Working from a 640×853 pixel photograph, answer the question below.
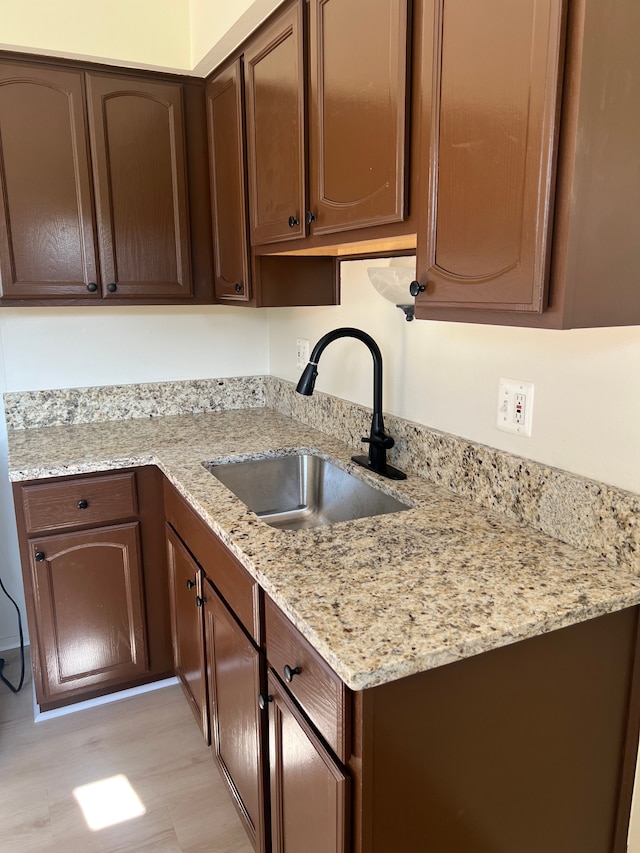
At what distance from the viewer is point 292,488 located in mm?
2062

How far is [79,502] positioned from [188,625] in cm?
52

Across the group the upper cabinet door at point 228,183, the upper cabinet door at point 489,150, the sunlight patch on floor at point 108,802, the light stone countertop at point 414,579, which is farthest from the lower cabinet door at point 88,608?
the upper cabinet door at point 489,150

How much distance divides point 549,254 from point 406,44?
1.79 feet

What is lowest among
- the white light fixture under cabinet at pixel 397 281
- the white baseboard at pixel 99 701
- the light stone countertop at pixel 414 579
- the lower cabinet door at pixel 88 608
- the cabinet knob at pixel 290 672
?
the white baseboard at pixel 99 701

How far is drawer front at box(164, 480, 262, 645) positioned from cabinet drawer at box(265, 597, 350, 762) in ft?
0.24

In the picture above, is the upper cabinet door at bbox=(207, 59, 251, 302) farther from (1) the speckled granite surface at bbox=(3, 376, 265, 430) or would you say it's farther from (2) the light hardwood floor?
(2) the light hardwood floor

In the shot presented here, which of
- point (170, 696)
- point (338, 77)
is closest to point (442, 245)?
point (338, 77)

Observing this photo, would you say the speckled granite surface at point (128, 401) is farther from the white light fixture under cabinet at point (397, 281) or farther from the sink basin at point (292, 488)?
the white light fixture under cabinet at point (397, 281)

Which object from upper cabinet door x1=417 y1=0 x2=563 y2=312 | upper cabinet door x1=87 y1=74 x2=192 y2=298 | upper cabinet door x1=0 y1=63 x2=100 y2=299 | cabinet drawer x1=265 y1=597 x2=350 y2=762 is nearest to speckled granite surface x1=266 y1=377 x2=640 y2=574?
upper cabinet door x1=417 y1=0 x2=563 y2=312

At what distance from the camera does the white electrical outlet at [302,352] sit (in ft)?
7.99

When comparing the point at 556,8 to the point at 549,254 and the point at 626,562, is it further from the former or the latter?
the point at 626,562

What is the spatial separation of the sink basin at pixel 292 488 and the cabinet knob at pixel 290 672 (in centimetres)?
71

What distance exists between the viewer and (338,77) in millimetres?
1401

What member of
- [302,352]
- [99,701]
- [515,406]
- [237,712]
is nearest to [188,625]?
[237,712]
